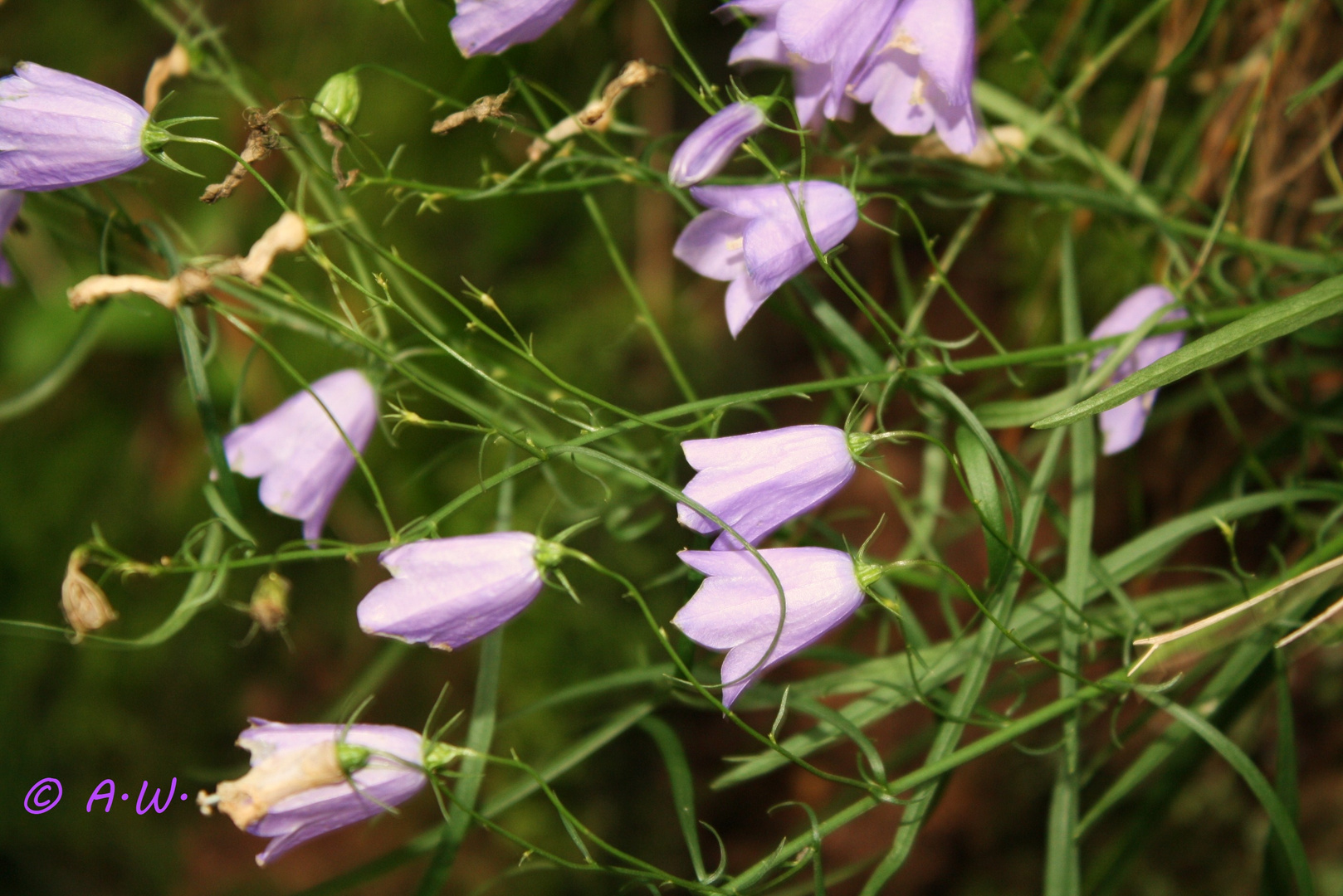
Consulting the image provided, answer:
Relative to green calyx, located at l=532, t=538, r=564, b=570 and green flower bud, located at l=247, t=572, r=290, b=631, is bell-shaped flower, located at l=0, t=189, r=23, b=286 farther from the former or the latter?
green calyx, located at l=532, t=538, r=564, b=570

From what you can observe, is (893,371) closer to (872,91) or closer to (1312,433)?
(872,91)

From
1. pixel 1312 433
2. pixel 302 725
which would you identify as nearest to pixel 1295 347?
pixel 1312 433

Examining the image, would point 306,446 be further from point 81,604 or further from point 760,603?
point 760,603

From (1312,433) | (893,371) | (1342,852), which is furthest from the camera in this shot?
(1342,852)

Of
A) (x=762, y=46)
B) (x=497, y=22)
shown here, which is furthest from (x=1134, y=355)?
(x=497, y=22)

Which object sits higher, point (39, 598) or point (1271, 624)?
point (1271, 624)

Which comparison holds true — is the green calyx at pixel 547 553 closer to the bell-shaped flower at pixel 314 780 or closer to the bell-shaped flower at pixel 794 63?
the bell-shaped flower at pixel 314 780
